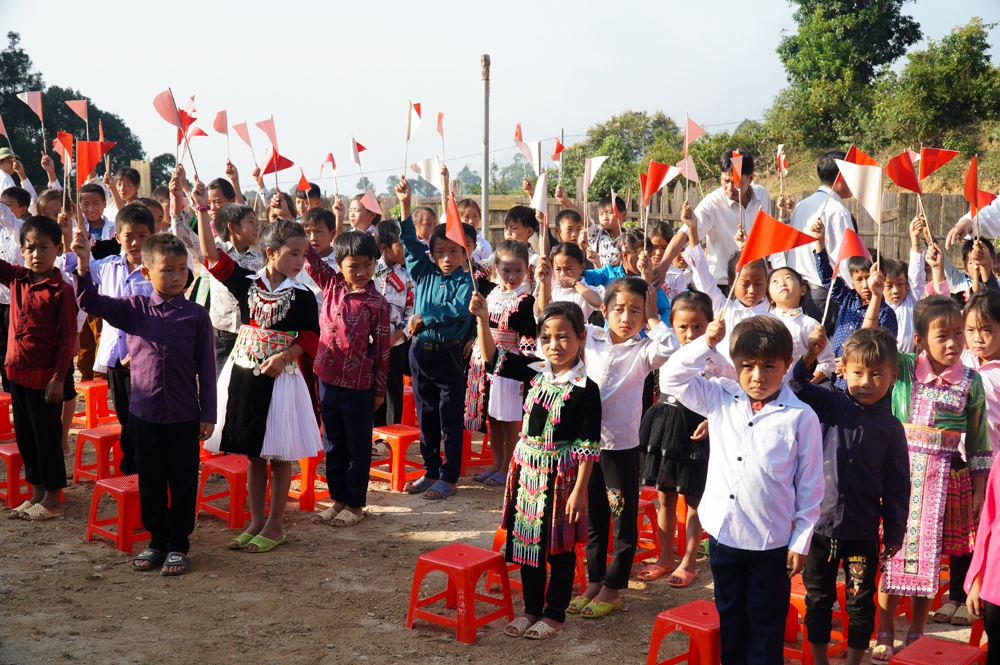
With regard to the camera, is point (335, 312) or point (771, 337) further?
point (335, 312)

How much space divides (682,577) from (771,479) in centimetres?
161

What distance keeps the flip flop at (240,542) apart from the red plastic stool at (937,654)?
334 centimetres

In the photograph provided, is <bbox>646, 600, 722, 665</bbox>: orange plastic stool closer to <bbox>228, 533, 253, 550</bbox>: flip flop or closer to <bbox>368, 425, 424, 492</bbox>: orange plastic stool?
<bbox>228, 533, 253, 550</bbox>: flip flop

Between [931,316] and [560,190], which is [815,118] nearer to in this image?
[560,190]

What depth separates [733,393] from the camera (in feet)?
10.4

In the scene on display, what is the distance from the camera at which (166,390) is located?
455cm

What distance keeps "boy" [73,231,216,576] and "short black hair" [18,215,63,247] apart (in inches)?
27.2

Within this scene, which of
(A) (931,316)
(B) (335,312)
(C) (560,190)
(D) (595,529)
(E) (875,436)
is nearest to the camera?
(E) (875,436)

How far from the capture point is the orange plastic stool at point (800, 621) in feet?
12.4

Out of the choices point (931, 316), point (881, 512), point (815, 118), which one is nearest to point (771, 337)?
point (881, 512)

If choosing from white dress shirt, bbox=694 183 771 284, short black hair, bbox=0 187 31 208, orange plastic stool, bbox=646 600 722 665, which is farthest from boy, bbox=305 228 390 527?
short black hair, bbox=0 187 31 208

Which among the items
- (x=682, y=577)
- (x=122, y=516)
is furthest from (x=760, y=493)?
(x=122, y=516)

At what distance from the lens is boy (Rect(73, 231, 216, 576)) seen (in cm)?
455

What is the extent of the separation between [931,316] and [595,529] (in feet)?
5.71
